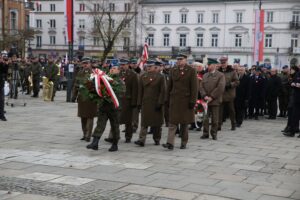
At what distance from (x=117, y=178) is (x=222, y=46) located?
2654 inches

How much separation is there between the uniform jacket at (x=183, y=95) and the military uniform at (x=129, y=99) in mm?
1098

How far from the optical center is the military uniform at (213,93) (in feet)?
38.3

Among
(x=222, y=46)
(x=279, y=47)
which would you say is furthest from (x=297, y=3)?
(x=222, y=46)

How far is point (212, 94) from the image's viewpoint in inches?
461

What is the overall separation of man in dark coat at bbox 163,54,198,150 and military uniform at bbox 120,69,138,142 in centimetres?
106

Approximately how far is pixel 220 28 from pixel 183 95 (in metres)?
64.6

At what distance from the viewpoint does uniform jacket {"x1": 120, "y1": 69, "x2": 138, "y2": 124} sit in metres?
10.6

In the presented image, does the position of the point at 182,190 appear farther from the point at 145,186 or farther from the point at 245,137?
the point at 245,137

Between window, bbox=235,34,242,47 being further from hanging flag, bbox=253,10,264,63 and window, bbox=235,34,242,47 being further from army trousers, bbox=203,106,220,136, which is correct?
army trousers, bbox=203,106,220,136

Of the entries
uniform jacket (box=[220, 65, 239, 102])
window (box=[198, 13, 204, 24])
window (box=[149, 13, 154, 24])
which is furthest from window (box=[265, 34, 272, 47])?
uniform jacket (box=[220, 65, 239, 102])

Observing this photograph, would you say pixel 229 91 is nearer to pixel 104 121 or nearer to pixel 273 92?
pixel 273 92

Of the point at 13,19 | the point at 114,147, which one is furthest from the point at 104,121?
the point at 13,19

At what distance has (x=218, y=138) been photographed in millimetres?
11859

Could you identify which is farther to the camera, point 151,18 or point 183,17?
point 151,18
